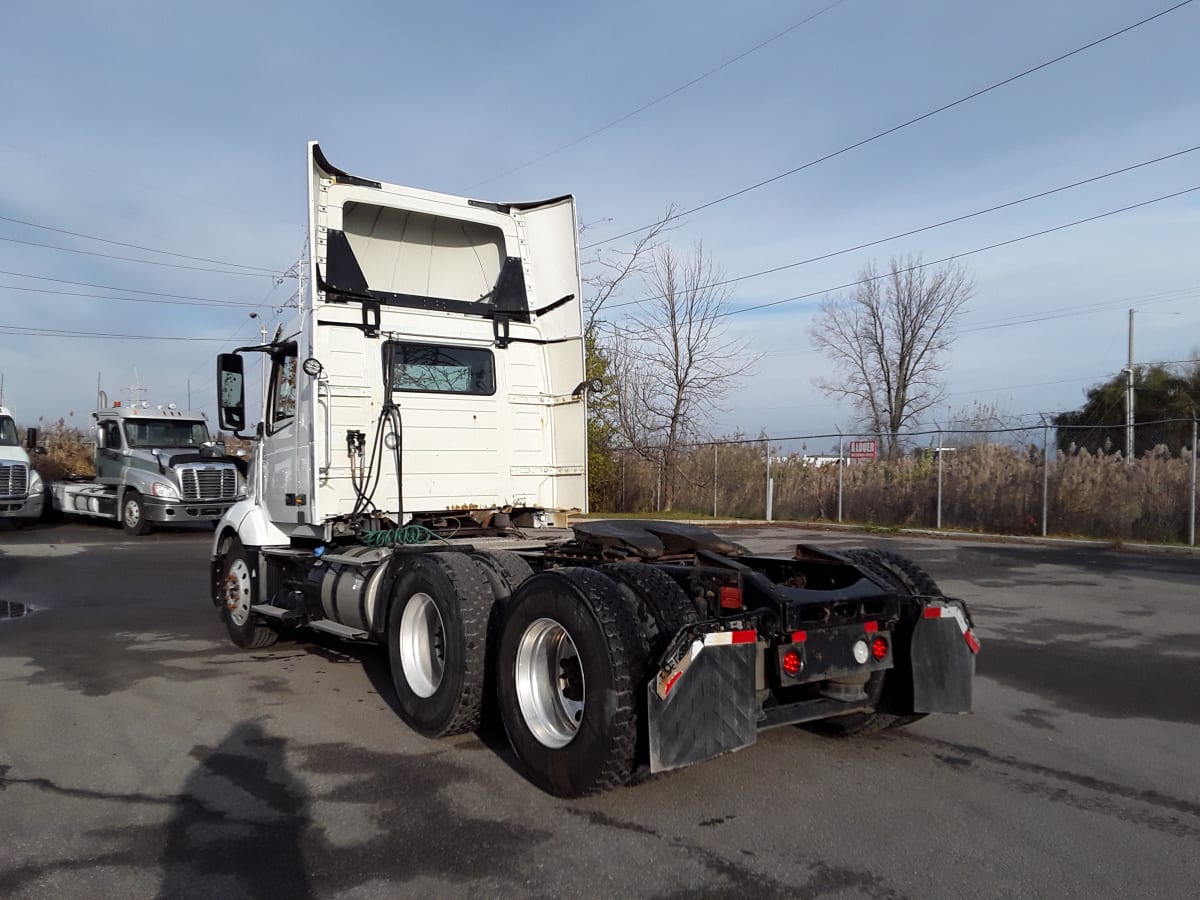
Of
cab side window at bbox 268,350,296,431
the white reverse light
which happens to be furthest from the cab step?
the white reverse light

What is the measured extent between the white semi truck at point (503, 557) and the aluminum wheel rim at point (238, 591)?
33mm

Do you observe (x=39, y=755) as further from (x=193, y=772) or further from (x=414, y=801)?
(x=414, y=801)

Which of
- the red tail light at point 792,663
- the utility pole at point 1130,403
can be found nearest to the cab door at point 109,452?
the red tail light at point 792,663

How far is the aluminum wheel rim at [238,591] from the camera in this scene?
8.48 meters

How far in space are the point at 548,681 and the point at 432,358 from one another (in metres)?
3.64

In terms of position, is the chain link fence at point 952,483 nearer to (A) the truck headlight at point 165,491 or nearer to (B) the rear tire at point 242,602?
(A) the truck headlight at point 165,491

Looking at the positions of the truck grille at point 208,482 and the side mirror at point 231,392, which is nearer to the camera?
the side mirror at point 231,392

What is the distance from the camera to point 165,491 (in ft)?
66.5

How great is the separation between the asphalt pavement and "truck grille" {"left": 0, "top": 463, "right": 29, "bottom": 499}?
53.4ft

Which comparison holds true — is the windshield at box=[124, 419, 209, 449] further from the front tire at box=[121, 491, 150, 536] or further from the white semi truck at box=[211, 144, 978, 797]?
the white semi truck at box=[211, 144, 978, 797]

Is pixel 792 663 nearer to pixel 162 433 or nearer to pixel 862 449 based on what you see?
pixel 862 449

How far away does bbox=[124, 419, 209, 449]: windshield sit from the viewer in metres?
22.0

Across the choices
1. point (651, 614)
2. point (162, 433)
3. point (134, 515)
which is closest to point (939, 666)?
point (651, 614)

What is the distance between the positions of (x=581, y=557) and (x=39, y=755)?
3494mm
